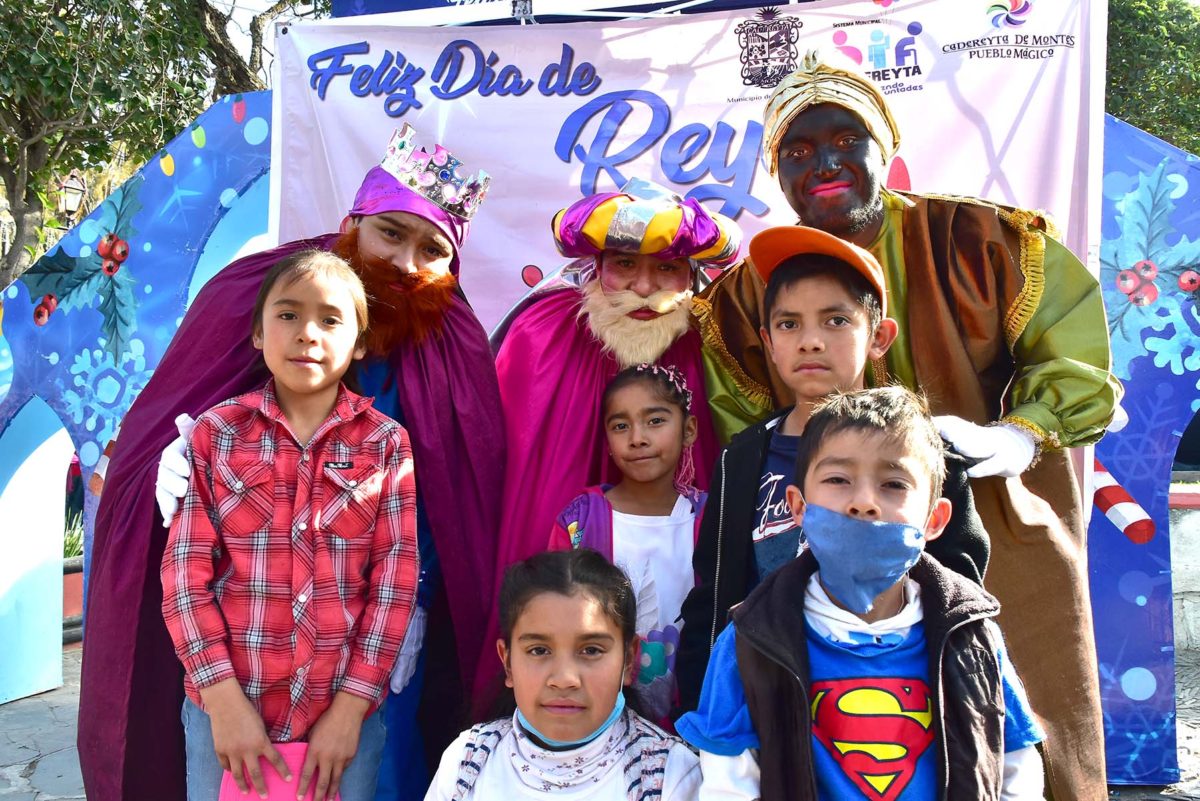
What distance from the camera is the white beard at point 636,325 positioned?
2959 mm

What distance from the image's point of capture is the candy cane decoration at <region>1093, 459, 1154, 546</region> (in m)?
3.94

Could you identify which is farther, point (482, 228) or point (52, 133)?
point (52, 133)

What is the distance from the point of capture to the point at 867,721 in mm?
1865

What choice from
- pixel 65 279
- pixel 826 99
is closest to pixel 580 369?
pixel 826 99

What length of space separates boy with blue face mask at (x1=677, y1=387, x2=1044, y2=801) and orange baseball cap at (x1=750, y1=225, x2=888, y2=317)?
0.55 m

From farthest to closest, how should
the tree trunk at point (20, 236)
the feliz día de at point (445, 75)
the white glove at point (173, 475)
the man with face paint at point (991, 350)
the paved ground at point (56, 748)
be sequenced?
the tree trunk at point (20, 236) < the feliz día de at point (445, 75) < the paved ground at point (56, 748) < the man with face paint at point (991, 350) < the white glove at point (173, 475)

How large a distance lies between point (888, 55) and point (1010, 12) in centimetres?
48

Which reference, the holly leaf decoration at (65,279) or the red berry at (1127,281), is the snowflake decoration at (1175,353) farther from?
the holly leaf decoration at (65,279)

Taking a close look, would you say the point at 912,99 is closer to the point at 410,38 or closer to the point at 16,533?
the point at 410,38

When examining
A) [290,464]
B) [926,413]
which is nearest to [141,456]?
[290,464]

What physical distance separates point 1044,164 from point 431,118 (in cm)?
255

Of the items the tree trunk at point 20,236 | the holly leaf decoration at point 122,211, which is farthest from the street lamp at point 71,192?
the holly leaf decoration at point 122,211

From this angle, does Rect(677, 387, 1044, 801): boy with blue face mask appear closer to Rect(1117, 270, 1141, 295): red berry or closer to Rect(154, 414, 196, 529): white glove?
Rect(154, 414, 196, 529): white glove

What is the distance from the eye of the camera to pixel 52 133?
21.9 feet
